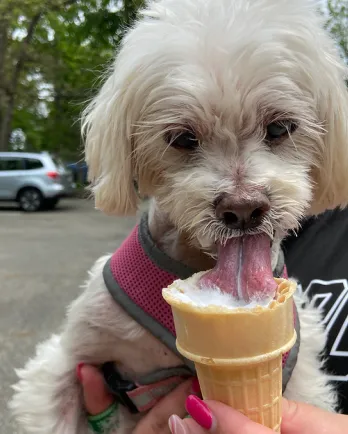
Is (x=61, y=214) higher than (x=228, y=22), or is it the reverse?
(x=228, y=22)

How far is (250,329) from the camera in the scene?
1116 mm

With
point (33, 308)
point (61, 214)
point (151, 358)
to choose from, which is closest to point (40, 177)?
point (61, 214)

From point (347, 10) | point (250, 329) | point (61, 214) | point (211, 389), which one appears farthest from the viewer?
point (347, 10)

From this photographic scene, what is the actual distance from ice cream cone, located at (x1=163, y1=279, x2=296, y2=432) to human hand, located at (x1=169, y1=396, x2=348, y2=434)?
0.15 ft

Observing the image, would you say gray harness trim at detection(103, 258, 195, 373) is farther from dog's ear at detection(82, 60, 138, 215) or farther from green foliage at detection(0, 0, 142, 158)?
green foliage at detection(0, 0, 142, 158)

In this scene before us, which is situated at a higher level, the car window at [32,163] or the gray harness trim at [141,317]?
the gray harness trim at [141,317]

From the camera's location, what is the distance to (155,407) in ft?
5.44

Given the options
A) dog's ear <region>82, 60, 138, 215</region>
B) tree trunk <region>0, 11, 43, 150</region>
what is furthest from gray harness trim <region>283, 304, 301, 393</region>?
tree trunk <region>0, 11, 43, 150</region>

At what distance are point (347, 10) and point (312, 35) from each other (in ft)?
59.2

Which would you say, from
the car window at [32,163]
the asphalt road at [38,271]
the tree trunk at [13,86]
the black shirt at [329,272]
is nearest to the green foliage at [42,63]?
the tree trunk at [13,86]

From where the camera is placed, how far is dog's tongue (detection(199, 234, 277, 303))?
116 centimetres

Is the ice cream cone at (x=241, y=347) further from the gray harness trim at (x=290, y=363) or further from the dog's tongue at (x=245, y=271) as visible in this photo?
the gray harness trim at (x=290, y=363)

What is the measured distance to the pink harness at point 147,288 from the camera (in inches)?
64.0

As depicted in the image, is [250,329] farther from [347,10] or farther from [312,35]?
[347,10]
